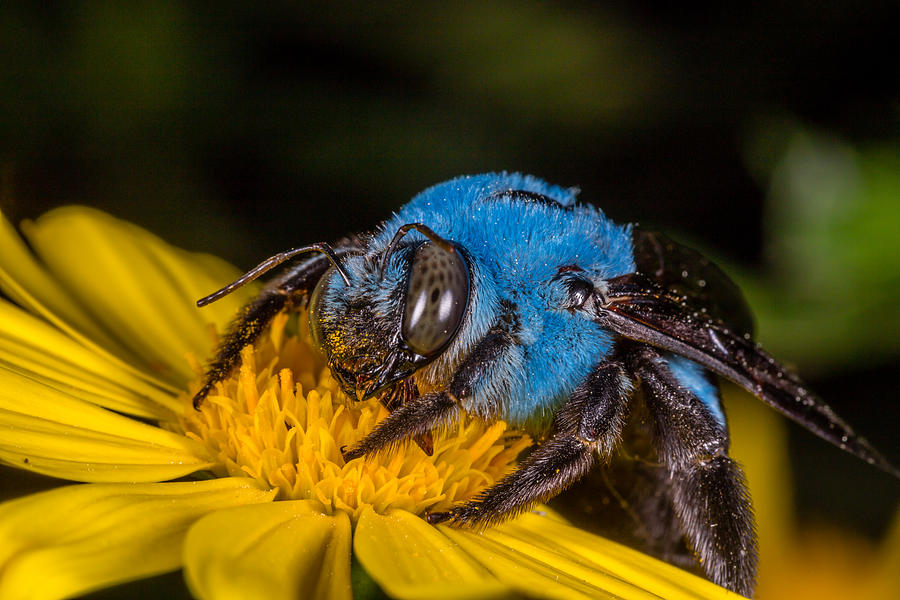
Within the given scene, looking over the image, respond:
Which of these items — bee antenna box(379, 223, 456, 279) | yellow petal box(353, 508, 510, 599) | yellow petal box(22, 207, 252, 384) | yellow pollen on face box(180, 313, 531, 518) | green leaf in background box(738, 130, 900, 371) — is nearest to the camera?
yellow petal box(353, 508, 510, 599)

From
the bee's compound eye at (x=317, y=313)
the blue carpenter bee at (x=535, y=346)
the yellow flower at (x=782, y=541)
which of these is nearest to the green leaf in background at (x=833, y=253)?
the yellow flower at (x=782, y=541)

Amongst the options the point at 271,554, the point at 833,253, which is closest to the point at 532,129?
the point at 833,253

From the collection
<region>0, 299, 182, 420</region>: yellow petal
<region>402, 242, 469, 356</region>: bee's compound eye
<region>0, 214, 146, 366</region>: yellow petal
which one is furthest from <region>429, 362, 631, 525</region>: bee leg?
<region>0, 214, 146, 366</region>: yellow petal

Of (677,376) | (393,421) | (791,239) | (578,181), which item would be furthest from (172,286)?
(791,239)

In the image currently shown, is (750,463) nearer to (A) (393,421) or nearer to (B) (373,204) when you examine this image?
(B) (373,204)

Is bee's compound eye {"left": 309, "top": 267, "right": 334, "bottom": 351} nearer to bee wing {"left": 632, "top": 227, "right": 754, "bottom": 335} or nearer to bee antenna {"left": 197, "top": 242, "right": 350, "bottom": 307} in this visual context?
bee antenna {"left": 197, "top": 242, "right": 350, "bottom": 307}

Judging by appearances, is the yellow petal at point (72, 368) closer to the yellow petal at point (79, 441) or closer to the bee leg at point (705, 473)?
the yellow petal at point (79, 441)
